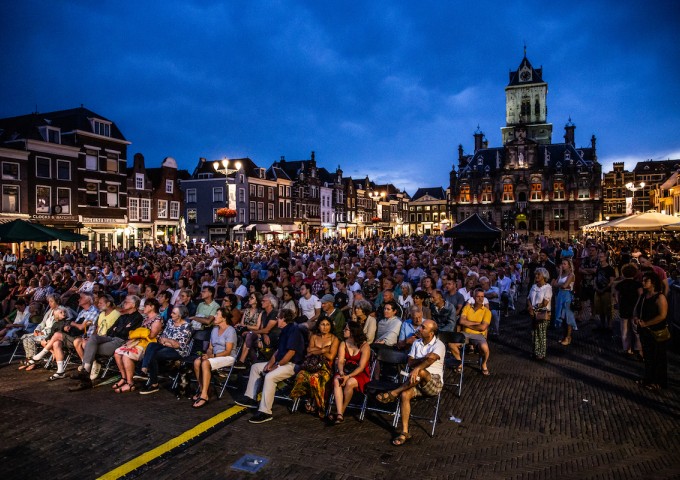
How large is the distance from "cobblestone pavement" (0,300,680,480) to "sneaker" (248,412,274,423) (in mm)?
96

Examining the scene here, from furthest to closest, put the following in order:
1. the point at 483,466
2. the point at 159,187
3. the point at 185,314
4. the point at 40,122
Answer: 1. the point at 159,187
2. the point at 40,122
3. the point at 185,314
4. the point at 483,466

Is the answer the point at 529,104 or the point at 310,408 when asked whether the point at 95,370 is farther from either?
the point at 529,104

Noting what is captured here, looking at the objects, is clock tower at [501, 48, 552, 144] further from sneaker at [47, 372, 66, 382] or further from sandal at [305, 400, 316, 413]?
sneaker at [47, 372, 66, 382]

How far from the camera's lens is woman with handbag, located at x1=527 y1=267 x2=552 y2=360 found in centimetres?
827

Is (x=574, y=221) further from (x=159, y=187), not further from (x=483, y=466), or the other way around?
(x=483, y=466)

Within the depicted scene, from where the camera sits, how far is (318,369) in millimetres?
5996

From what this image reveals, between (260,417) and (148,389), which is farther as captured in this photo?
(148,389)

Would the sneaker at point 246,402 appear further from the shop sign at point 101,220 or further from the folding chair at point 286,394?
the shop sign at point 101,220

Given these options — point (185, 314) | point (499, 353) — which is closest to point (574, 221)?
point (499, 353)

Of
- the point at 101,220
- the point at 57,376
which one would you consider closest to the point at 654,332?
the point at 57,376

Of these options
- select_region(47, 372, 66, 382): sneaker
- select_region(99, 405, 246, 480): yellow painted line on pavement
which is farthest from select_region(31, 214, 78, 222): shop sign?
select_region(99, 405, 246, 480): yellow painted line on pavement

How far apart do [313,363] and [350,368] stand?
0.53m

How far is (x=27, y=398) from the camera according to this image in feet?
22.3

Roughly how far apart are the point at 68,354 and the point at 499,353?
8521 millimetres
